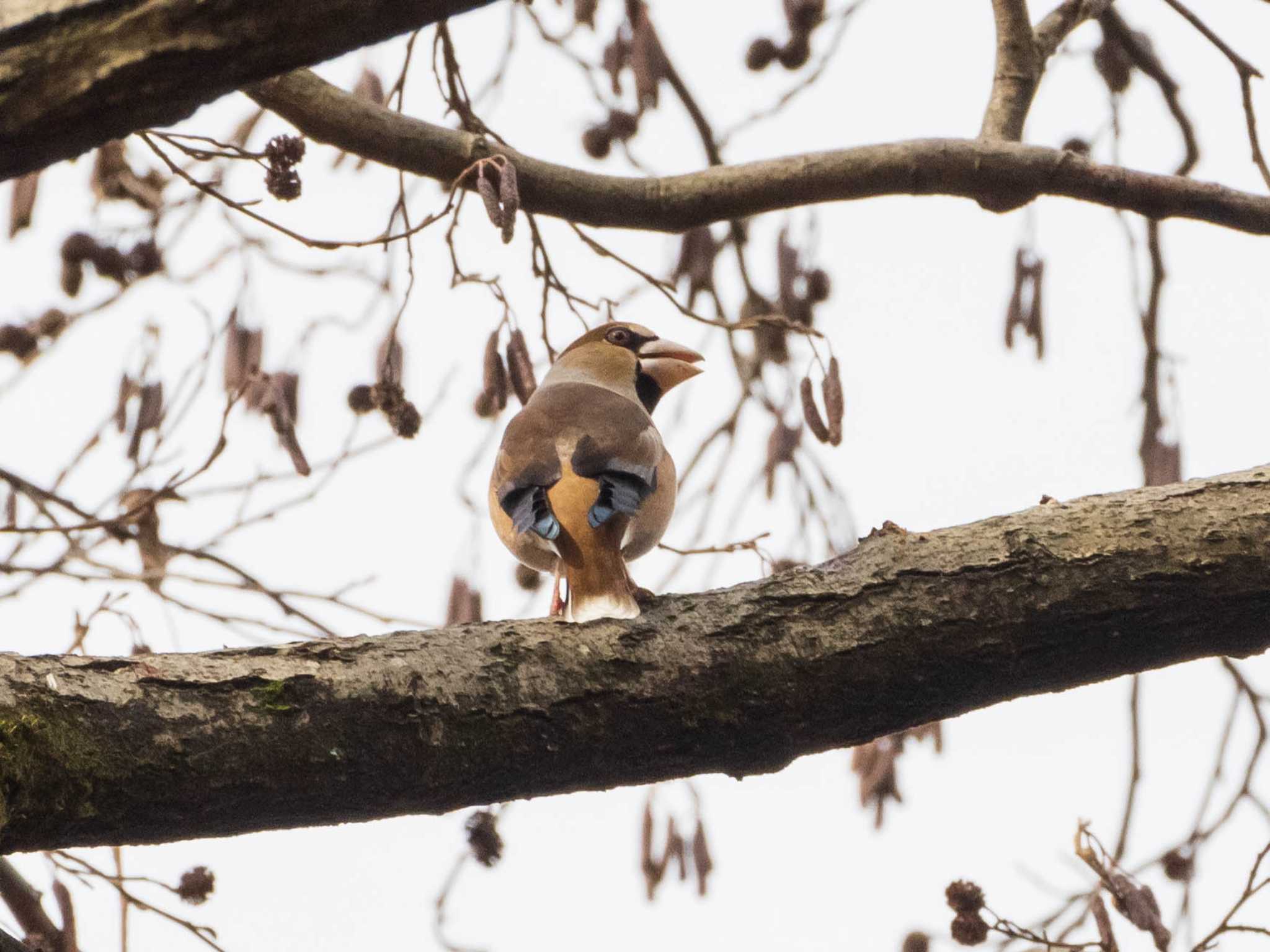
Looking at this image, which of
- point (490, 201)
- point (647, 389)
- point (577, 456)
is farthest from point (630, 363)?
point (490, 201)

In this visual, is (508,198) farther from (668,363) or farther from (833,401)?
(668,363)

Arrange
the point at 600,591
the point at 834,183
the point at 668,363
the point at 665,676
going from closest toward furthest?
the point at 665,676 → the point at 600,591 → the point at 834,183 → the point at 668,363

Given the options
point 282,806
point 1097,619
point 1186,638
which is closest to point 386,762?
point 282,806

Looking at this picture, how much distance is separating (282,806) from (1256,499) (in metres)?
1.72

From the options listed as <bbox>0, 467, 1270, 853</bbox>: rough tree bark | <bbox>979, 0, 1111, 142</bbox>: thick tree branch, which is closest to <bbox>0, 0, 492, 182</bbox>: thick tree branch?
<bbox>0, 467, 1270, 853</bbox>: rough tree bark

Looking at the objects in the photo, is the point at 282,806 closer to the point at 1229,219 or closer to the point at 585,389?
the point at 585,389

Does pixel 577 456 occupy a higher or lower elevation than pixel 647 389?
lower

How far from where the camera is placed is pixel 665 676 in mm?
2342

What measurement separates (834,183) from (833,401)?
0.54 metres

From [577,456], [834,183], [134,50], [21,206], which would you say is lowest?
[134,50]

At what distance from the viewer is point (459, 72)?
3.54 m

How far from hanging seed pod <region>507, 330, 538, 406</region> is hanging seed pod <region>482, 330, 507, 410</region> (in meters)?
0.03

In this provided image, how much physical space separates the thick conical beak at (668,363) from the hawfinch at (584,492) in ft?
2.14

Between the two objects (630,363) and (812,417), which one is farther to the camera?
(630,363)
